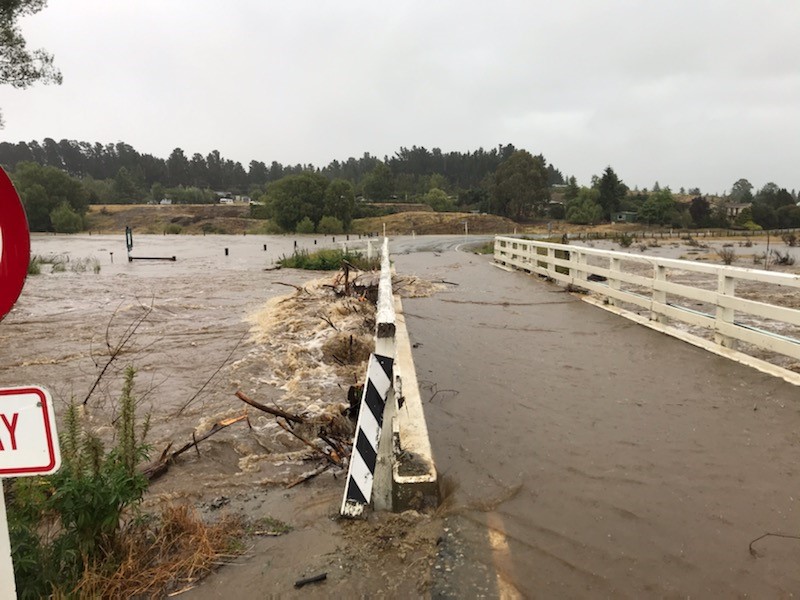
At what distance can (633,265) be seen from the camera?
25.5 meters

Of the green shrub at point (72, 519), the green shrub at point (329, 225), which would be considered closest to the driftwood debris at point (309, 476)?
the green shrub at point (72, 519)

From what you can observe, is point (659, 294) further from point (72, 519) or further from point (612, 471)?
point (72, 519)

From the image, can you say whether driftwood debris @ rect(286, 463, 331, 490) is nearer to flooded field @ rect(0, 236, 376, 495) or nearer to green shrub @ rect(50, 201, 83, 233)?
flooded field @ rect(0, 236, 376, 495)

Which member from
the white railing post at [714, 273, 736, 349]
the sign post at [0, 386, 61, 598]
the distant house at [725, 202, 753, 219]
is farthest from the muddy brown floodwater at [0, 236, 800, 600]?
the distant house at [725, 202, 753, 219]

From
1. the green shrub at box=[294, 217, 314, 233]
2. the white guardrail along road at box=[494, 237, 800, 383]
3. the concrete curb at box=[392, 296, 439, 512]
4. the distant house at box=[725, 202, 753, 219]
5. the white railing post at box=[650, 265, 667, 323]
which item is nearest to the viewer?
the concrete curb at box=[392, 296, 439, 512]

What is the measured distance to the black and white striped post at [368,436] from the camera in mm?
3324

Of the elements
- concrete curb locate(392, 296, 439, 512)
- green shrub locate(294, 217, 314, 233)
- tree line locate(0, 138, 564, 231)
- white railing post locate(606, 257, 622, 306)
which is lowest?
concrete curb locate(392, 296, 439, 512)

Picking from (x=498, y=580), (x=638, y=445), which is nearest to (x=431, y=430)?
(x=638, y=445)

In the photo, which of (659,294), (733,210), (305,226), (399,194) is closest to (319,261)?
(659,294)

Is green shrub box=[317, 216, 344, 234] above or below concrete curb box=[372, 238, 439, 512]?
above

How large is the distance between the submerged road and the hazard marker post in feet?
6.26

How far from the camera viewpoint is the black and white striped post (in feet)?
10.9

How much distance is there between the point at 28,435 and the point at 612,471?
12.0 feet

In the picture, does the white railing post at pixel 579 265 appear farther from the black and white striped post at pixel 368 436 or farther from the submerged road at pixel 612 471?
the black and white striped post at pixel 368 436
